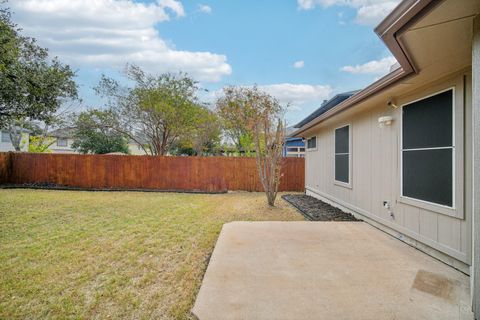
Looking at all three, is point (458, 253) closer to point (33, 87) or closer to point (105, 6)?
point (33, 87)

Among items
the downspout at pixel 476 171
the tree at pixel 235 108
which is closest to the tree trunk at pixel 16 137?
the tree at pixel 235 108

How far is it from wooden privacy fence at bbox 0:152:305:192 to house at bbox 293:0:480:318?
19.5 ft

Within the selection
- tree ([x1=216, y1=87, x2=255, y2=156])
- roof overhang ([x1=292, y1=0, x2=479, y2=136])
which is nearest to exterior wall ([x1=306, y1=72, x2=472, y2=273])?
roof overhang ([x1=292, y1=0, x2=479, y2=136])

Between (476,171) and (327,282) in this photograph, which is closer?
(476,171)

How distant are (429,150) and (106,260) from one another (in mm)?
4500

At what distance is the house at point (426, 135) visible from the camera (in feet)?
5.80

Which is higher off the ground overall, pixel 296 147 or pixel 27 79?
pixel 27 79

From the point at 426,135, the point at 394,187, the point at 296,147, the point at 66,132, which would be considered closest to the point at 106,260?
the point at 394,187

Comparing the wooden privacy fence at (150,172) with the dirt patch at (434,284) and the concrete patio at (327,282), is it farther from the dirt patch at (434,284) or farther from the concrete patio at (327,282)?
the dirt patch at (434,284)

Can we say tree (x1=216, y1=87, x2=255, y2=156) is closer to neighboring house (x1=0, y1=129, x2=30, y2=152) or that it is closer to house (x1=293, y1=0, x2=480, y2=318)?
house (x1=293, y1=0, x2=480, y2=318)

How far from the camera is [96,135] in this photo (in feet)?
59.6

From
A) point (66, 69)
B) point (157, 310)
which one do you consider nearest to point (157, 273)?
point (157, 310)

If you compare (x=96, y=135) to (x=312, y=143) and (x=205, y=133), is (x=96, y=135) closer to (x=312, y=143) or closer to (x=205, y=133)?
(x=205, y=133)

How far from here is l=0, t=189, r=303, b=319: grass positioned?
220 cm
